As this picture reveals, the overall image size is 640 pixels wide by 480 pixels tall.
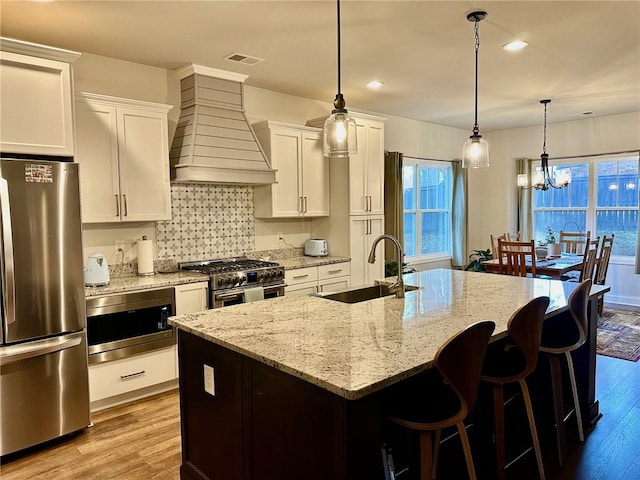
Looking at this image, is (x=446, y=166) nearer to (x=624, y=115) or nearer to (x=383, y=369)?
(x=624, y=115)

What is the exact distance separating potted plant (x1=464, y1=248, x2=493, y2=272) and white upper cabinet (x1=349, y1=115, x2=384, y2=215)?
2349 mm

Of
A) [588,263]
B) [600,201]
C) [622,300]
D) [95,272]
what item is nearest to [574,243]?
[600,201]

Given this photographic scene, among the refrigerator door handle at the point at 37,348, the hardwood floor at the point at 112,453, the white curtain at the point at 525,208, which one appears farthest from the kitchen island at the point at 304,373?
the white curtain at the point at 525,208

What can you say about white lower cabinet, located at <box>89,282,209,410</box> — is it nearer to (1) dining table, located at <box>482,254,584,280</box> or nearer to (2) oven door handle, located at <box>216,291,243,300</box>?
(2) oven door handle, located at <box>216,291,243,300</box>

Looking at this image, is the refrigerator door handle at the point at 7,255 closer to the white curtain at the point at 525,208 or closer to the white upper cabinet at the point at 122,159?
the white upper cabinet at the point at 122,159

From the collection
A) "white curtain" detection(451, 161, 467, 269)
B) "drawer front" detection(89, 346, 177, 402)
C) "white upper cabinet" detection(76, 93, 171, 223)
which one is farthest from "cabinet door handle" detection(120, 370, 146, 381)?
"white curtain" detection(451, 161, 467, 269)

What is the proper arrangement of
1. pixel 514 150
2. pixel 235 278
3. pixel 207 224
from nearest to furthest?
pixel 235 278 → pixel 207 224 → pixel 514 150

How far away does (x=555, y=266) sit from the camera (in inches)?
199

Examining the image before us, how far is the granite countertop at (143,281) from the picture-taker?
10.6ft

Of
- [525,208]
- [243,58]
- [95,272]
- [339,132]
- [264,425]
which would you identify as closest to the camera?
[264,425]

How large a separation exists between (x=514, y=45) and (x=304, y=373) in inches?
126

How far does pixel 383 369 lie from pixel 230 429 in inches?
34.4

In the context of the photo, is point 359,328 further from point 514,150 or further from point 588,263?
point 514,150

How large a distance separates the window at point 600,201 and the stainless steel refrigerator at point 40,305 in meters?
6.80
